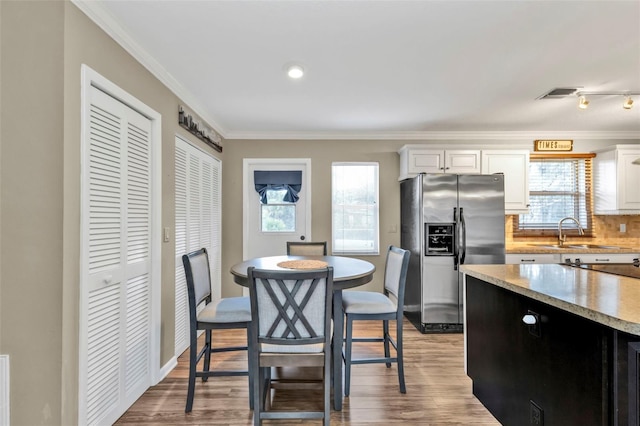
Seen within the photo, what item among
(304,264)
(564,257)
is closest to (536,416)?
(304,264)

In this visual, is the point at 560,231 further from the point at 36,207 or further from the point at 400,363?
the point at 36,207

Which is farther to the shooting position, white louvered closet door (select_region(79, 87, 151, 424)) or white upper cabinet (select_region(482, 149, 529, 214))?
white upper cabinet (select_region(482, 149, 529, 214))

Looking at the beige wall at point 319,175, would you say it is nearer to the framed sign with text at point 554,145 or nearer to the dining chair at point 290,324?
the framed sign with text at point 554,145

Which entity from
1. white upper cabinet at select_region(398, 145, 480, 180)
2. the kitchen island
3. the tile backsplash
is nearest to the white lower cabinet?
the tile backsplash

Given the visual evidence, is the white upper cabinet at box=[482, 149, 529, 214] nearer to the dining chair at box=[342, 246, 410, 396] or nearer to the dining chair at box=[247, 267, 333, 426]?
the dining chair at box=[342, 246, 410, 396]

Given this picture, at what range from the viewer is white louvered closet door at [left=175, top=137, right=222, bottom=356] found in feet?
9.48

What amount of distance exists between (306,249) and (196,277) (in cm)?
138

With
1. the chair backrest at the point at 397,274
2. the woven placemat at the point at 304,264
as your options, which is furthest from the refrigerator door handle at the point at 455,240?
the woven placemat at the point at 304,264

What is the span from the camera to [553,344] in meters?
1.34

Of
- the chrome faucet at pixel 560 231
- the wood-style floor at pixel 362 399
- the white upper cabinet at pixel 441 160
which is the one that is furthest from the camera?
the chrome faucet at pixel 560 231

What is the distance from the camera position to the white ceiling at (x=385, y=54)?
1.74 m

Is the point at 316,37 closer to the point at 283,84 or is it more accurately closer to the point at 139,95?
the point at 283,84

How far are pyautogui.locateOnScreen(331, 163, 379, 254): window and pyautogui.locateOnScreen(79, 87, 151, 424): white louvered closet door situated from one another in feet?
8.25

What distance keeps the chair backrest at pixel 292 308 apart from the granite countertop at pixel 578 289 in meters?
0.93
